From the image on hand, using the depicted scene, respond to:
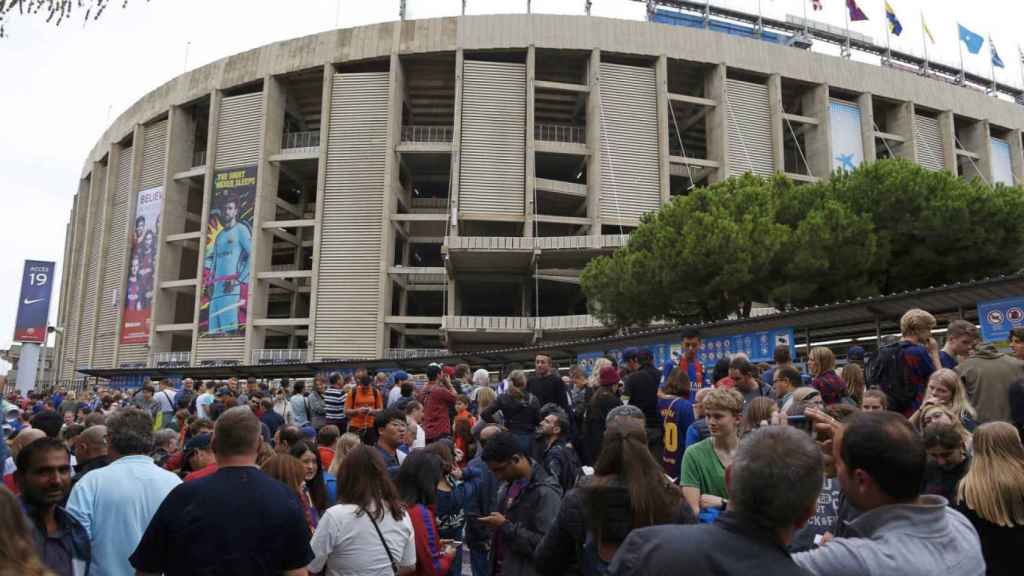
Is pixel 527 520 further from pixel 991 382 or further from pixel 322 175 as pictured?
pixel 322 175

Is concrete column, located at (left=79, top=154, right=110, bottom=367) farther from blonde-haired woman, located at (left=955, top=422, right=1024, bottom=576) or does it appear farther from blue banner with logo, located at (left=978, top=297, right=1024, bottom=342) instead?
blonde-haired woman, located at (left=955, top=422, right=1024, bottom=576)

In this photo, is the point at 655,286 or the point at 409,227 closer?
the point at 655,286

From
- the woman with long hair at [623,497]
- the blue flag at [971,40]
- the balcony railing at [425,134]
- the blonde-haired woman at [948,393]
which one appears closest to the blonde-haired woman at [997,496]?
the woman with long hair at [623,497]

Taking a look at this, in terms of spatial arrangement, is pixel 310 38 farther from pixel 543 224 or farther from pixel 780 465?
pixel 780 465

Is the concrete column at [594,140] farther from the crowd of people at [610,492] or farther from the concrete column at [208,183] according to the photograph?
the crowd of people at [610,492]

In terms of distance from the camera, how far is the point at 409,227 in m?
44.6

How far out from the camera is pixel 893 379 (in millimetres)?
5383

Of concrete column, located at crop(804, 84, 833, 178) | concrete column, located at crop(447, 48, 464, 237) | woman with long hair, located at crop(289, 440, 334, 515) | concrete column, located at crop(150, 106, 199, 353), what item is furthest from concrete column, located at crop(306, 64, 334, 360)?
woman with long hair, located at crop(289, 440, 334, 515)

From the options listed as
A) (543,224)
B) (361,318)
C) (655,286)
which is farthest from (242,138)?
(655,286)

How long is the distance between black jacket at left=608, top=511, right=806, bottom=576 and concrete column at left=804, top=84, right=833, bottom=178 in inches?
1817

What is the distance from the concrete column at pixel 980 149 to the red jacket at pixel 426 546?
55.4 m

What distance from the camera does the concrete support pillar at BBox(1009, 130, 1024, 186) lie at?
50.3 metres

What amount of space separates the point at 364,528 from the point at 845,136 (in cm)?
4809

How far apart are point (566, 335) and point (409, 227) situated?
12891mm
